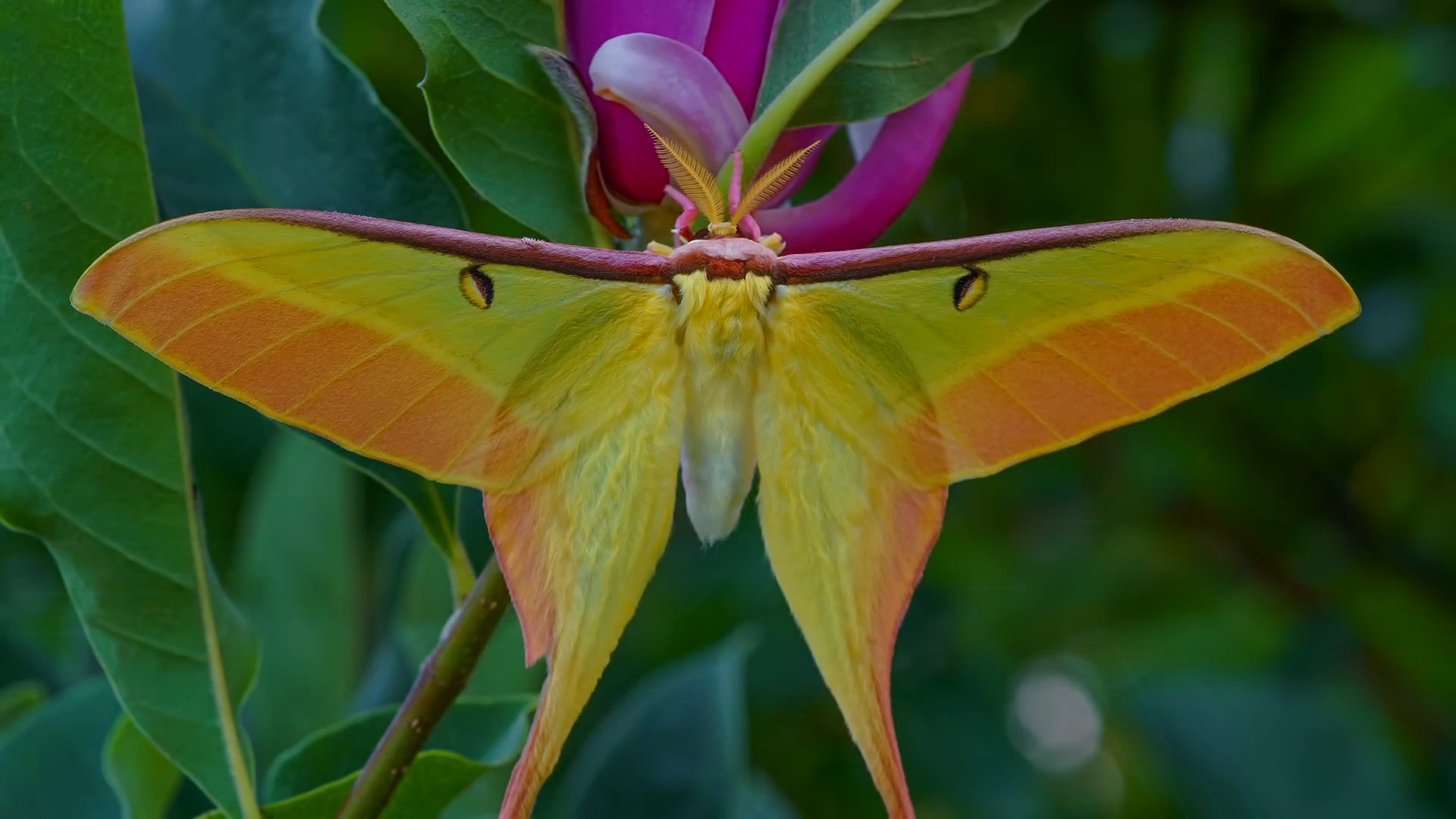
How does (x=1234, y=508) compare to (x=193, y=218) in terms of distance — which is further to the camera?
(x=1234, y=508)

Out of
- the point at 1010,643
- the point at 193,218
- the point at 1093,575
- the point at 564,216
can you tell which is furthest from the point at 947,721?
the point at 193,218

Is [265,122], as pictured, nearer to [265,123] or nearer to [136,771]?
[265,123]

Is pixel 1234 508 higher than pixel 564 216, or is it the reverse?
pixel 564 216

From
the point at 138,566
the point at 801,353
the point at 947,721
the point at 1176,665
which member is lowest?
the point at 1176,665

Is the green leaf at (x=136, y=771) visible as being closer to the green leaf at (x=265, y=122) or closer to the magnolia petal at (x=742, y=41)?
the green leaf at (x=265, y=122)

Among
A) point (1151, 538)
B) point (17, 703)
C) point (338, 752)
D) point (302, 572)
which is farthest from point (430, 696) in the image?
point (1151, 538)

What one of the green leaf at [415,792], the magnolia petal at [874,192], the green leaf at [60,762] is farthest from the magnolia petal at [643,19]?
the green leaf at [60,762]

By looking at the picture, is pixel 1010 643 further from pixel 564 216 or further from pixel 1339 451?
pixel 564 216
